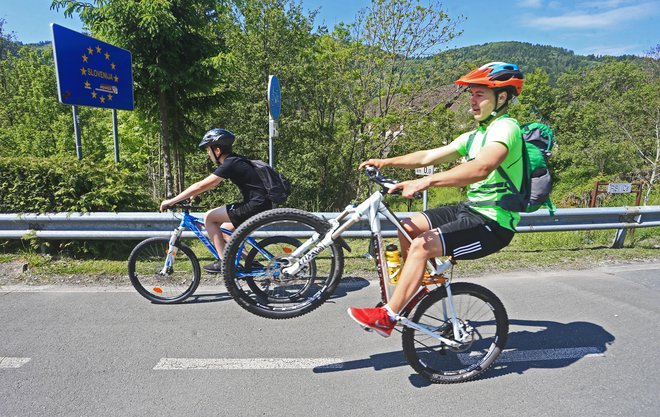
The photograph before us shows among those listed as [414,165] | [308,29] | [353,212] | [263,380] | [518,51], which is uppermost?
[518,51]

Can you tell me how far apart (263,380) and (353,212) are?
1355 millimetres

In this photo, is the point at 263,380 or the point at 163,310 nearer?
the point at 263,380

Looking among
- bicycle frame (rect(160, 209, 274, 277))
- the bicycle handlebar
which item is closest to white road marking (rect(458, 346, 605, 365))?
the bicycle handlebar

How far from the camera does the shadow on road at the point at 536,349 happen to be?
2.98 m

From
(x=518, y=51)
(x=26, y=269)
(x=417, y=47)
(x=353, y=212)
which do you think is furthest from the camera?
(x=518, y=51)

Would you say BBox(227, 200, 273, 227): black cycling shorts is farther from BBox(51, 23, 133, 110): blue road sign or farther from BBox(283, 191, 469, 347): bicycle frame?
BBox(51, 23, 133, 110): blue road sign

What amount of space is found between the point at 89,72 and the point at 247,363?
20.5ft

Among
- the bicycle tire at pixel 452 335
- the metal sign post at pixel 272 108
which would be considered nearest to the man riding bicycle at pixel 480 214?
the bicycle tire at pixel 452 335

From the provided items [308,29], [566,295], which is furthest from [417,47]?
[566,295]

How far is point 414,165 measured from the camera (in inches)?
125

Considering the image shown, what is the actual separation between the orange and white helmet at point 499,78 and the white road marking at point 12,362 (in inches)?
147

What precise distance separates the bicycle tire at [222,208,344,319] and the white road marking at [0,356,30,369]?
160 centimetres

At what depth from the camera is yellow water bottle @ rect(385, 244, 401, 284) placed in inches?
115

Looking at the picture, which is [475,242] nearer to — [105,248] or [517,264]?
[517,264]
